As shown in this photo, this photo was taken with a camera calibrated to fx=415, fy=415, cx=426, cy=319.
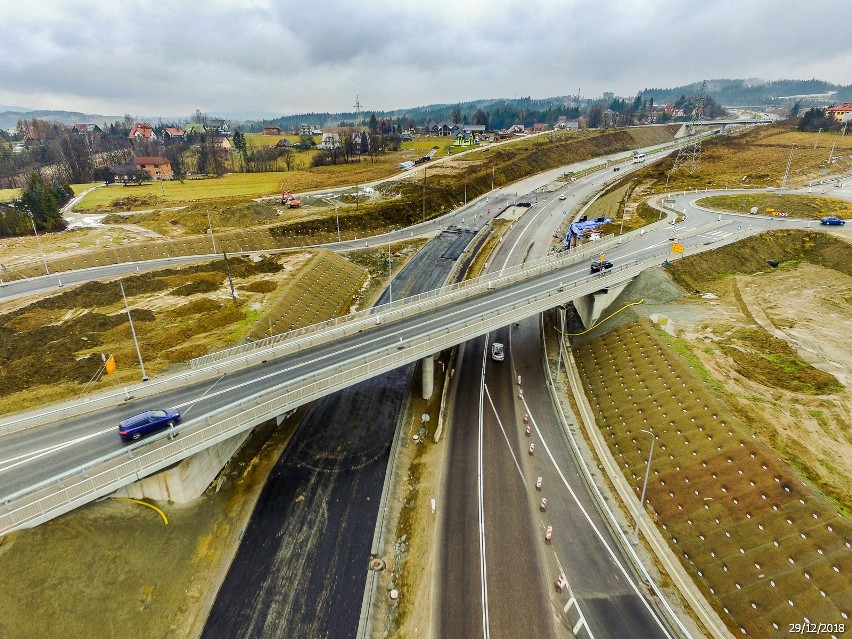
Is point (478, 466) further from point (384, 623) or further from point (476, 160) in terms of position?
point (476, 160)

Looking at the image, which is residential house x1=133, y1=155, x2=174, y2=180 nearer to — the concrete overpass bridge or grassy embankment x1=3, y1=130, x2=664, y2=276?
grassy embankment x1=3, y1=130, x2=664, y2=276

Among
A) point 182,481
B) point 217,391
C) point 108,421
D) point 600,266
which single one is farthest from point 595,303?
point 108,421

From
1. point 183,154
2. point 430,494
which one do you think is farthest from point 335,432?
point 183,154

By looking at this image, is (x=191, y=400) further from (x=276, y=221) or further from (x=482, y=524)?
(x=276, y=221)

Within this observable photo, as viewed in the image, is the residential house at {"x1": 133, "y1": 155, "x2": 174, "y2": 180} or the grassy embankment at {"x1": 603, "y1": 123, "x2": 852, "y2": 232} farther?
the residential house at {"x1": 133, "y1": 155, "x2": 174, "y2": 180}
